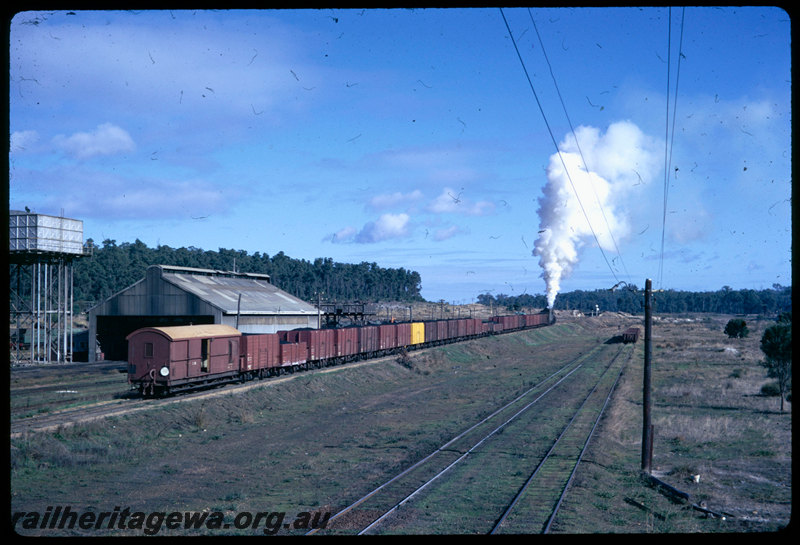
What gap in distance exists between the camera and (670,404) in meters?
35.9

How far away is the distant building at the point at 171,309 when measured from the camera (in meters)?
51.4

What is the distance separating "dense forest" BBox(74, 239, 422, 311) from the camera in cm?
12256

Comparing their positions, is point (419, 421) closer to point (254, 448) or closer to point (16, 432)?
point (254, 448)

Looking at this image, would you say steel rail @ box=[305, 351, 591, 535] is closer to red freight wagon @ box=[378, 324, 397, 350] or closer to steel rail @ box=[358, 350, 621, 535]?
steel rail @ box=[358, 350, 621, 535]

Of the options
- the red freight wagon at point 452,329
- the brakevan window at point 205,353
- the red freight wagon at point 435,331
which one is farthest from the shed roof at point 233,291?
the red freight wagon at point 452,329

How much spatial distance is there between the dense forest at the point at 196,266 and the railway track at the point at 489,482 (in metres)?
67.2

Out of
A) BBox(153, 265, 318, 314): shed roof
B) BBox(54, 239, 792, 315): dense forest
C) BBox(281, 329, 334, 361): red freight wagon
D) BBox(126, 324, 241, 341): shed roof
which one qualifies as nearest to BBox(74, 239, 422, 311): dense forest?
BBox(54, 239, 792, 315): dense forest

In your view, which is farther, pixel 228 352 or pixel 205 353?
pixel 228 352

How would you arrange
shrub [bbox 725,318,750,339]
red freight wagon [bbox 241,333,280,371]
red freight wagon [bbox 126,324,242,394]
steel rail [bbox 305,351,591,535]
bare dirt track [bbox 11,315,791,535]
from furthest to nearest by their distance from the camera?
shrub [bbox 725,318,750,339] < red freight wagon [bbox 241,333,280,371] < red freight wagon [bbox 126,324,242,394] < bare dirt track [bbox 11,315,791,535] < steel rail [bbox 305,351,591,535]

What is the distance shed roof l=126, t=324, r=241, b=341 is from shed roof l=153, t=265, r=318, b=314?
12748mm

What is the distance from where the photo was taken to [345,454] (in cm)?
2172

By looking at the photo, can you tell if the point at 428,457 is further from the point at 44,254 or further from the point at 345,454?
the point at 44,254

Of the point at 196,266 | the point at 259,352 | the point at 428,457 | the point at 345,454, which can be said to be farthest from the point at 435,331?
the point at 196,266

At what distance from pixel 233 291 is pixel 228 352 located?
2830cm
